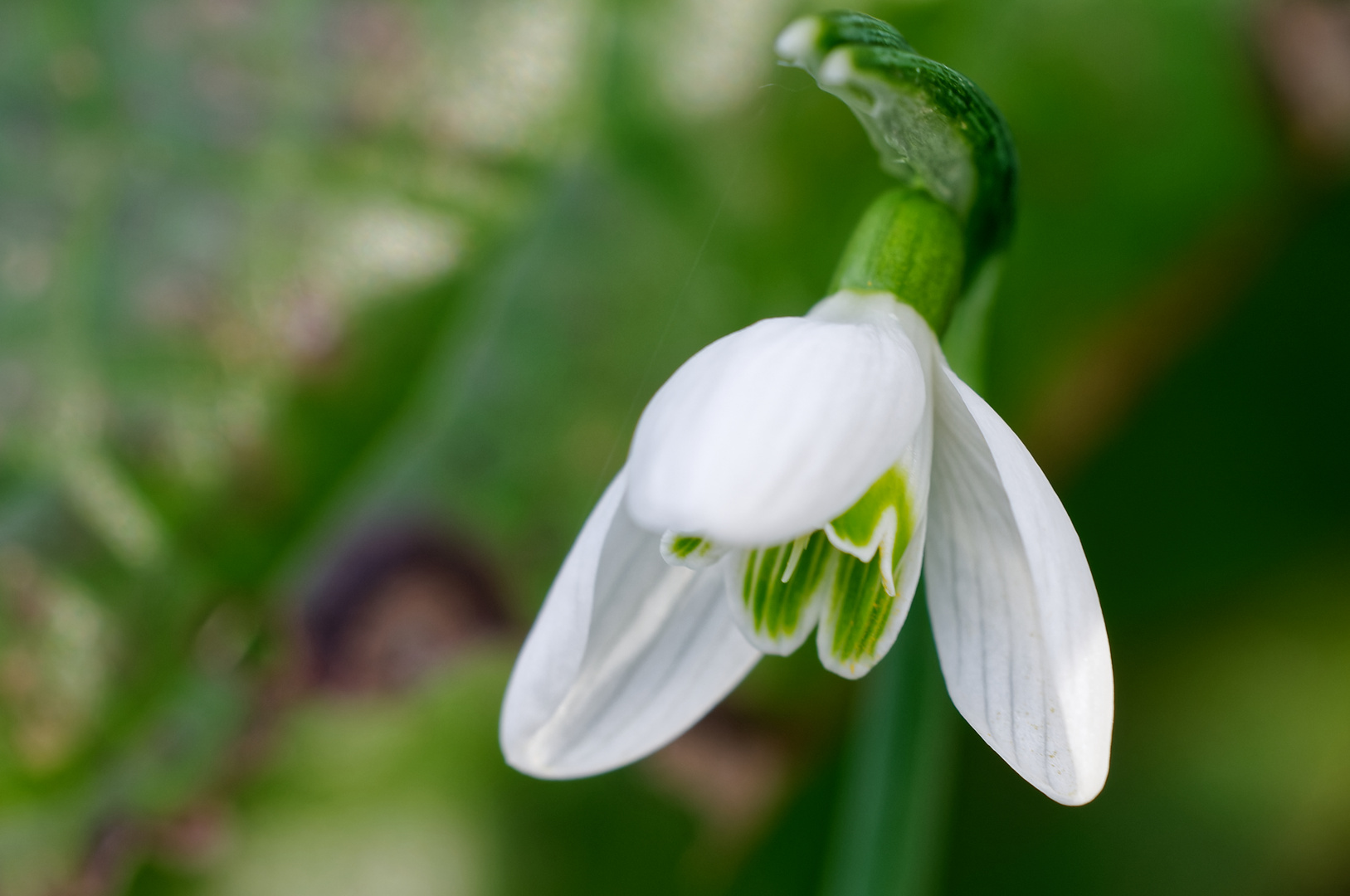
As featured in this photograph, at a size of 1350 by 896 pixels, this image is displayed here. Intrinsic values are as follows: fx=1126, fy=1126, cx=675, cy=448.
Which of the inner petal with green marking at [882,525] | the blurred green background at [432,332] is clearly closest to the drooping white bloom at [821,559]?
the inner petal with green marking at [882,525]

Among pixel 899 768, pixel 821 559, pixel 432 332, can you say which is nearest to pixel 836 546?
pixel 821 559

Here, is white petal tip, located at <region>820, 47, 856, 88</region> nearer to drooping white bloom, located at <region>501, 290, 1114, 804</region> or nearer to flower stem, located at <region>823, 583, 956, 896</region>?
drooping white bloom, located at <region>501, 290, 1114, 804</region>

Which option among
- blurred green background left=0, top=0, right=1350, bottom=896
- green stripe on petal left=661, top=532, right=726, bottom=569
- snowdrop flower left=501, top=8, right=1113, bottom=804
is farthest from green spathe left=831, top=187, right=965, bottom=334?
blurred green background left=0, top=0, right=1350, bottom=896

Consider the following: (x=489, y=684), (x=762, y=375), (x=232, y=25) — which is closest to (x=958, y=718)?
(x=489, y=684)

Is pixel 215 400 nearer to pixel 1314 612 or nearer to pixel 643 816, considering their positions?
pixel 643 816

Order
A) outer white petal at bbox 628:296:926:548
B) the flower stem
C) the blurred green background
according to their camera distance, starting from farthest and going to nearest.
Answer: the blurred green background
the flower stem
outer white petal at bbox 628:296:926:548
